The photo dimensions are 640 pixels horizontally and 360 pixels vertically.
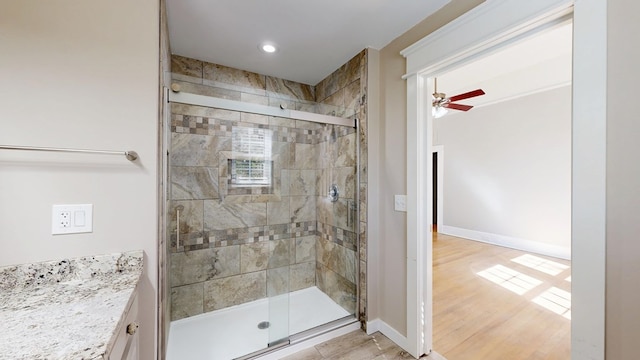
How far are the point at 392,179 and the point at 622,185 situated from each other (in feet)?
4.04

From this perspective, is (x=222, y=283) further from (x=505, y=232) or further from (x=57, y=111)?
(x=505, y=232)

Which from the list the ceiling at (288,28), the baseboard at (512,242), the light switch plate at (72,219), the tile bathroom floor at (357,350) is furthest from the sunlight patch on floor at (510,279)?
the light switch plate at (72,219)

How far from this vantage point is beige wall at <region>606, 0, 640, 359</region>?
0.95 m

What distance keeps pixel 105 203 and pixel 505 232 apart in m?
5.66

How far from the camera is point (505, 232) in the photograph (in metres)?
4.49

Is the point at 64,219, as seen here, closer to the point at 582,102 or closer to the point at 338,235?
the point at 338,235

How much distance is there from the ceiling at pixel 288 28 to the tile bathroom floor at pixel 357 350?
2502 mm

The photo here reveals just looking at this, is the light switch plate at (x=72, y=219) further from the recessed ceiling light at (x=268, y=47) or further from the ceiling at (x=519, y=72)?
the ceiling at (x=519, y=72)

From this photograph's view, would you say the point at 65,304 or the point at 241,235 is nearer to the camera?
the point at 65,304

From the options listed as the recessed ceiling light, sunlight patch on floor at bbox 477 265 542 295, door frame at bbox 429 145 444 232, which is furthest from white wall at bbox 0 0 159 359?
door frame at bbox 429 145 444 232

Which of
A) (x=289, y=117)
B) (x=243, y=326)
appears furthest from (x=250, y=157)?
(x=243, y=326)

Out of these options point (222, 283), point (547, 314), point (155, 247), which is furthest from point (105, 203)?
point (547, 314)

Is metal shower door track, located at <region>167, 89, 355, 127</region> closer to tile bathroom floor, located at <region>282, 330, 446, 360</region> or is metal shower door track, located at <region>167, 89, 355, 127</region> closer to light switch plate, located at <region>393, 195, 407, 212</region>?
light switch plate, located at <region>393, 195, 407, 212</region>

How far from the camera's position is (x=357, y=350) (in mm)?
1889
